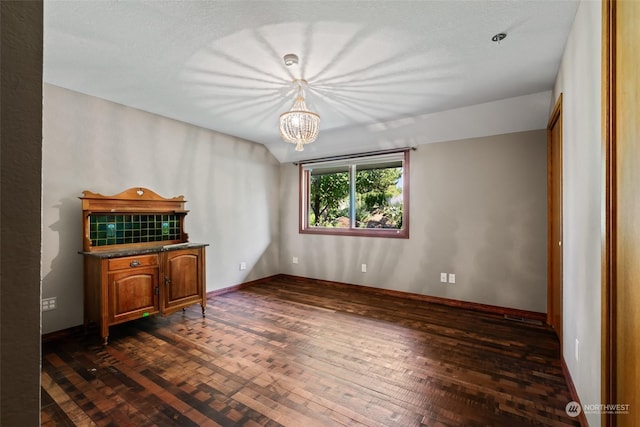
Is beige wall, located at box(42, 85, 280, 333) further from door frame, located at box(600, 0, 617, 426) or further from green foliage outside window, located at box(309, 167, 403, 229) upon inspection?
door frame, located at box(600, 0, 617, 426)

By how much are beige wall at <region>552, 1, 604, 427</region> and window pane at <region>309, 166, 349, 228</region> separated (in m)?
3.08

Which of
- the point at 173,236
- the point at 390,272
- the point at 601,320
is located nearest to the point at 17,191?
the point at 601,320

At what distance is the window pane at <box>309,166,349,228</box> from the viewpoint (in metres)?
4.93

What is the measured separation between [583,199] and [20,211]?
2324 millimetres

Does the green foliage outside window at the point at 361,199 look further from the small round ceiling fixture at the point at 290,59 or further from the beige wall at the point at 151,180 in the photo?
the small round ceiling fixture at the point at 290,59

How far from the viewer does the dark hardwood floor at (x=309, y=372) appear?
175 cm

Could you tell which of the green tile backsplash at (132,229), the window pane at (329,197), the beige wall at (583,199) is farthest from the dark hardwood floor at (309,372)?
the window pane at (329,197)

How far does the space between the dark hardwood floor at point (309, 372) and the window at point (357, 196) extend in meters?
1.51

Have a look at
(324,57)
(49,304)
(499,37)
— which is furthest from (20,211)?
(49,304)

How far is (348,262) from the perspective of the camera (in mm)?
4715

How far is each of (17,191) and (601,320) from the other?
6.57 feet

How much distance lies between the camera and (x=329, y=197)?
5105 mm

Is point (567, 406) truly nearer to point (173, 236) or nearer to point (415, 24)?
point (415, 24)

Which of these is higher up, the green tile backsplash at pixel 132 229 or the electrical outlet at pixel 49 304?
the green tile backsplash at pixel 132 229
